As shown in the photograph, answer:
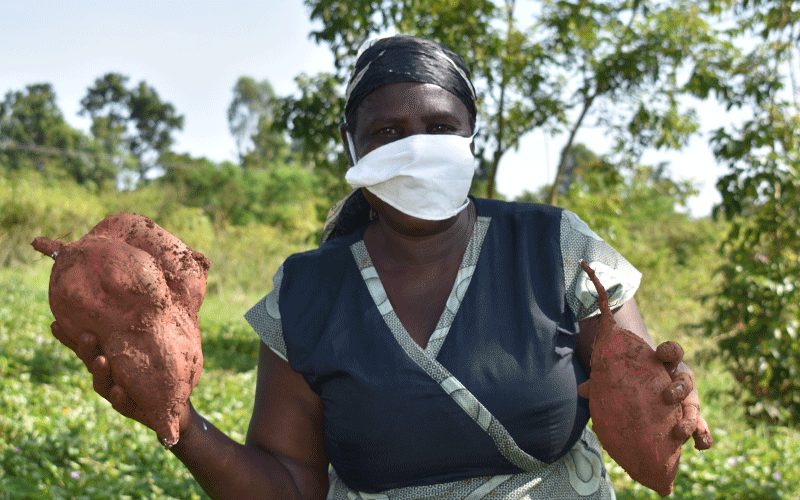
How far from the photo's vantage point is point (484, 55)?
4.01 metres

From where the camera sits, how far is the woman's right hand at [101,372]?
1.01 metres

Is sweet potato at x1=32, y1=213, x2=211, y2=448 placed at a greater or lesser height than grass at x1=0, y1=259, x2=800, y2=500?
greater

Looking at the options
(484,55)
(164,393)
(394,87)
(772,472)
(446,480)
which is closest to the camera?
(164,393)

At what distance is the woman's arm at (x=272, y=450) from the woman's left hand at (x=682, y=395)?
80 cm

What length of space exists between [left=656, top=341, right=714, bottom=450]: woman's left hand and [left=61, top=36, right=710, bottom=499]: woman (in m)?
0.31

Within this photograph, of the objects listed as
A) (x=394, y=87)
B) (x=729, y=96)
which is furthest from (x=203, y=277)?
(x=729, y=96)

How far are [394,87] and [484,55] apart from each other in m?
2.83

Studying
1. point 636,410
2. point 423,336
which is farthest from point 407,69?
point 636,410

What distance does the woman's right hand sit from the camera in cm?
101

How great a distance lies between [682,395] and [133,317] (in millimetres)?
887

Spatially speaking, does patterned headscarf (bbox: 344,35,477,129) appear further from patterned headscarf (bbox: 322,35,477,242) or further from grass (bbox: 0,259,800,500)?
grass (bbox: 0,259,800,500)

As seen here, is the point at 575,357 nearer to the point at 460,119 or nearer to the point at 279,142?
the point at 460,119

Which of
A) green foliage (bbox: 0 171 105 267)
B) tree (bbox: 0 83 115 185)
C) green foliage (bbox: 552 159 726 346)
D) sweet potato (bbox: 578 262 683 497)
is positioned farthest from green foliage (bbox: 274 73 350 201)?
tree (bbox: 0 83 115 185)

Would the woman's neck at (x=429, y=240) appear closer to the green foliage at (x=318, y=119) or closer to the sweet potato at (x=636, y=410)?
the sweet potato at (x=636, y=410)
